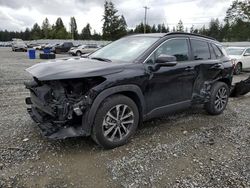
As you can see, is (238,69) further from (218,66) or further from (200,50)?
(200,50)

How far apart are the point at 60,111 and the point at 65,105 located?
0.11 meters

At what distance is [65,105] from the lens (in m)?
3.19

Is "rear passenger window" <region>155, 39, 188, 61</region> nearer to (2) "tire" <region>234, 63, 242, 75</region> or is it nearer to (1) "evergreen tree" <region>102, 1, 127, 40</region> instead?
(2) "tire" <region>234, 63, 242, 75</region>

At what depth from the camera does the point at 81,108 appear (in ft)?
10.4

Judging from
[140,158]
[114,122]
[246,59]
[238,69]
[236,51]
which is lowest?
[140,158]

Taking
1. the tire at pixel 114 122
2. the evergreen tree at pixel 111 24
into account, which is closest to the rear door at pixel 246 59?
the tire at pixel 114 122

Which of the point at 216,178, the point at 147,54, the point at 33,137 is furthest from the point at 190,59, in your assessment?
the point at 33,137

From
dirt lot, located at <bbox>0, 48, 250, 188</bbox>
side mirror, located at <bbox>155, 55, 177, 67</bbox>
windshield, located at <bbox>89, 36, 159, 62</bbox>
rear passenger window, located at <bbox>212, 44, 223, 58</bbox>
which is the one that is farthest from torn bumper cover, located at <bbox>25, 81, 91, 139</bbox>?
rear passenger window, located at <bbox>212, 44, 223, 58</bbox>

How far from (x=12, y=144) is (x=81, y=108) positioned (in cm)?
131

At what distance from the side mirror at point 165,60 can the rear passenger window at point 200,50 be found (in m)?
1.03

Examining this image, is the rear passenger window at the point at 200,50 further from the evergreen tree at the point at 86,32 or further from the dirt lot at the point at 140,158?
Result: the evergreen tree at the point at 86,32

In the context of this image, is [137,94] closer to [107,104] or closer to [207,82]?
[107,104]

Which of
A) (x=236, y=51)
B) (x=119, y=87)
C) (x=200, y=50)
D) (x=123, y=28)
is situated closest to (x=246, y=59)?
(x=236, y=51)

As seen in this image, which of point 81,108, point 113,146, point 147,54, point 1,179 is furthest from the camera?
point 147,54
